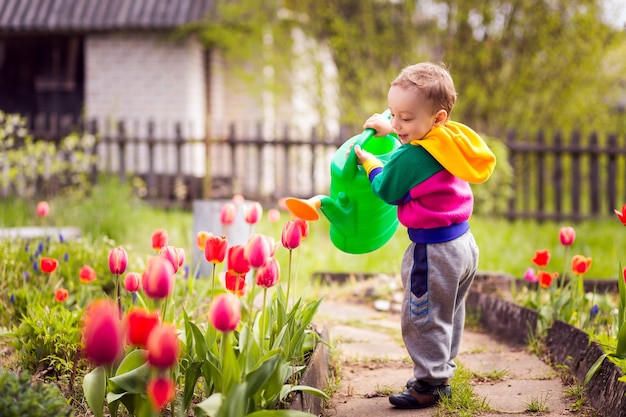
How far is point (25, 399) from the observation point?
179 cm

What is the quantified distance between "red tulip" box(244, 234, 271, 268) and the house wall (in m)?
10.2

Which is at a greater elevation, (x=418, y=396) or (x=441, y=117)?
(x=441, y=117)

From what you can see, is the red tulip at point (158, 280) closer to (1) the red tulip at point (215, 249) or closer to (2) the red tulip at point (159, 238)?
(1) the red tulip at point (215, 249)

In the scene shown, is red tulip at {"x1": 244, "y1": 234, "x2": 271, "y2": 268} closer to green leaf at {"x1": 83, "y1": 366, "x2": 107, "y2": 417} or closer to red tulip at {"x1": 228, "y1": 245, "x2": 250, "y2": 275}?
red tulip at {"x1": 228, "y1": 245, "x2": 250, "y2": 275}

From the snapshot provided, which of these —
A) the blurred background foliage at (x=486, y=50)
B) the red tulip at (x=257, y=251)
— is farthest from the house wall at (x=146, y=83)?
the red tulip at (x=257, y=251)

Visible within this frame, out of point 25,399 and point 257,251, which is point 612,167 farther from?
point 25,399

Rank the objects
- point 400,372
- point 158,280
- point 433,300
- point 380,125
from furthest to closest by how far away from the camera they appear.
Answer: point 400,372, point 380,125, point 433,300, point 158,280

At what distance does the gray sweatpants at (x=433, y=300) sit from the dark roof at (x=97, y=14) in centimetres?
964

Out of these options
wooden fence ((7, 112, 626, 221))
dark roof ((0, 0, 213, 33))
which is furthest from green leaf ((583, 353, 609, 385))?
dark roof ((0, 0, 213, 33))

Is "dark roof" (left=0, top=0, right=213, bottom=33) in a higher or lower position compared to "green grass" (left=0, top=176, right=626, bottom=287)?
higher

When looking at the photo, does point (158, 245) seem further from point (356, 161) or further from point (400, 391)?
point (400, 391)

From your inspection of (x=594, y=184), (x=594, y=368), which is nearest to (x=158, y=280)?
(x=594, y=368)

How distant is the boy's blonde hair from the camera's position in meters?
2.44

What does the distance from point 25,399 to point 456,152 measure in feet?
5.12
